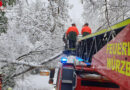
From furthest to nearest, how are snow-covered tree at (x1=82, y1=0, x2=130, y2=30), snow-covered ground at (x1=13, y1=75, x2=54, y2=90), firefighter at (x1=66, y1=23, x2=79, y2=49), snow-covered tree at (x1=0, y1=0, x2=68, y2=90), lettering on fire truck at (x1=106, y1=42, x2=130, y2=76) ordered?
1. snow-covered ground at (x1=13, y1=75, x2=54, y2=90)
2. snow-covered tree at (x1=0, y1=0, x2=68, y2=90)
3. firefighter at (x1=66, y1=23, x2=79, y2=49)
4. snow-covered tree at (x1=82, y1=0, x2=130, y2=30)
5. lettering on fire truck at (x1=106, y1=42, x2=130, y2=76)

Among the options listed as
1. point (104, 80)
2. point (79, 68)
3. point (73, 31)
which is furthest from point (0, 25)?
point (104, 80)

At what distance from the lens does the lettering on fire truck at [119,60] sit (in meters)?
1.72

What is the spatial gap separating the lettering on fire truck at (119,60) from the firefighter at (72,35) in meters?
5.56

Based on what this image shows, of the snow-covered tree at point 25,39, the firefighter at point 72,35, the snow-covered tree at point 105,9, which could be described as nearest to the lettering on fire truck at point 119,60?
the snow-covered tree at point 105,9

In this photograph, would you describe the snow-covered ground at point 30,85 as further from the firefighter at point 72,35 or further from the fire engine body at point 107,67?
the fire engine body at point 107,67

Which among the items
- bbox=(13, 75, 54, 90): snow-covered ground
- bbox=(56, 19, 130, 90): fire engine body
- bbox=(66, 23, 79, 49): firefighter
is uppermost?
bbox=(66, 23, 79, 49): firefighter

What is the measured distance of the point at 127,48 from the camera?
173 centimetres

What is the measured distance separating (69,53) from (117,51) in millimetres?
6355

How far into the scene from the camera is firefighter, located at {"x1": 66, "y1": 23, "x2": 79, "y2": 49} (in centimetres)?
788

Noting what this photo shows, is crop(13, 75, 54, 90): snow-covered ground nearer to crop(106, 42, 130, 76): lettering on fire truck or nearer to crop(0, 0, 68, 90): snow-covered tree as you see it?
crop(0, 0, 68, 90): snow-covered tree

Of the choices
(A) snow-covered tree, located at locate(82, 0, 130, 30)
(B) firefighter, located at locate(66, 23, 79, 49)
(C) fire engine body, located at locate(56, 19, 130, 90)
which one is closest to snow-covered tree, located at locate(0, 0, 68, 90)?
(B) firefighter, located at locate(66, 23, 79, 49)

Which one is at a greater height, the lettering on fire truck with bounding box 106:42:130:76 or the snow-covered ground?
the lettering on fire truck with bounding box 106:42:130:76

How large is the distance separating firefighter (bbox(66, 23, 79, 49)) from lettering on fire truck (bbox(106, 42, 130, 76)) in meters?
5.56

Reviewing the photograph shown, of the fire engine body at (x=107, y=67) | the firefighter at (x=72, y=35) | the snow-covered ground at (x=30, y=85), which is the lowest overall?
the snow-covered ground at (x=30, y=85)
